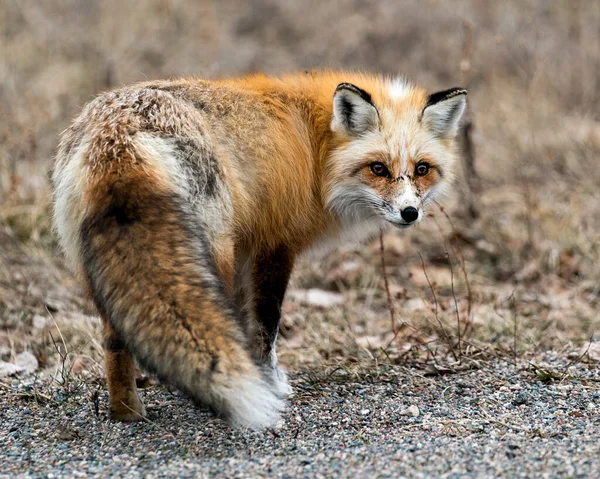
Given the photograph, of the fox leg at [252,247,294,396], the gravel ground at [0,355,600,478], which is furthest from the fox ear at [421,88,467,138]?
the gravel ground at [0,355,600,478]

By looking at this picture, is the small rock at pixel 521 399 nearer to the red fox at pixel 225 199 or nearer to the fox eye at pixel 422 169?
the red fox at pixel 225 199

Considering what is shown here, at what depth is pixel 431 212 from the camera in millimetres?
5086

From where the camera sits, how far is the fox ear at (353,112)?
440 centimetres

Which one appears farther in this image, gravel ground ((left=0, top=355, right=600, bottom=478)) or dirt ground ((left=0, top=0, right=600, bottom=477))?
dirt ground ((left=0, top=0, right=600, bottom=477))

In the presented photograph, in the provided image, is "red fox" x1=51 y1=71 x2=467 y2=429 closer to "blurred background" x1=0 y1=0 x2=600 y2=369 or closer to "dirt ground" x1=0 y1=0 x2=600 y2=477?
"dirt ground" x1=0 y1=0 x2=600 y2=477

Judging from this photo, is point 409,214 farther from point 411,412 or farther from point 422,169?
point 411,412

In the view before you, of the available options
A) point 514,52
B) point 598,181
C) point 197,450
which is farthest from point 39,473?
point 514,52

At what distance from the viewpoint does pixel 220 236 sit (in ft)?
12.1

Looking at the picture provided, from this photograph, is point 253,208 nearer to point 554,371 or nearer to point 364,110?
point 364,110

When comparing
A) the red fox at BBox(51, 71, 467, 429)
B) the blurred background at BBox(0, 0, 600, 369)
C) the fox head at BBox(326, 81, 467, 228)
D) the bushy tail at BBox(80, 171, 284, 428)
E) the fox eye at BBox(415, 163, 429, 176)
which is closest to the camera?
the bushy tail at BBox(80, 171, 284, 428)

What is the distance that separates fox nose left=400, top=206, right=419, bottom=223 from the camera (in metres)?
4.31

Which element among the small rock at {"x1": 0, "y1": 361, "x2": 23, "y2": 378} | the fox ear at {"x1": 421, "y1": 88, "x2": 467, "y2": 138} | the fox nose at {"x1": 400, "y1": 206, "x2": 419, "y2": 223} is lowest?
the small rock at {"x1": 0, "y1": 361, "x2": 23, "y2": 378}

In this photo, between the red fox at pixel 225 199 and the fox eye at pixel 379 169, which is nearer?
the red fox at pixel 225 199

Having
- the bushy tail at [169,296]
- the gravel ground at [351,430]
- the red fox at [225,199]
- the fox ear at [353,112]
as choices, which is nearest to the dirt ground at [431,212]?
the gravel ground at [351,430]
